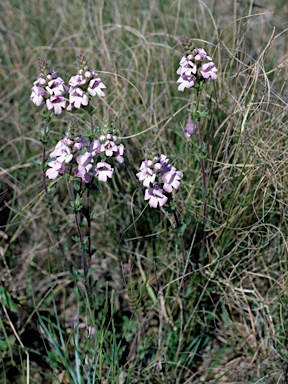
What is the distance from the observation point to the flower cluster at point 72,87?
6.23ft

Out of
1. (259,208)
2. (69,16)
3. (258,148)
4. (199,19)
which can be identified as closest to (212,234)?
(259,208)

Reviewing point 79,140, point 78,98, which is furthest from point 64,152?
point 78,98

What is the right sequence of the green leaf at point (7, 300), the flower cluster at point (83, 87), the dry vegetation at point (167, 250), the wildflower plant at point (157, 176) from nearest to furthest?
1. the wildflower plant at point (157, 176)
2. the flower cluster at point (83, 87)
3. the dry vegetation at point (167, 250)
4. the green leaf at point (7, 300)

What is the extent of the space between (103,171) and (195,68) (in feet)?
1.61

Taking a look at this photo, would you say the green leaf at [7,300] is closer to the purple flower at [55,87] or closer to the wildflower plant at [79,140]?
the wildflower plant at [79,140]

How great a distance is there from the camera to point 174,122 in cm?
277

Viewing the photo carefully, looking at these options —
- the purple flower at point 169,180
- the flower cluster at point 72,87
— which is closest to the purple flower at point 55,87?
the flower cluster at point 72,87

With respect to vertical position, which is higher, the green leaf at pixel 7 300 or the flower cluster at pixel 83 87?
the flower cluster at pixel 83 87

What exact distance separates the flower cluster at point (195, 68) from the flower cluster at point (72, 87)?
0.30m

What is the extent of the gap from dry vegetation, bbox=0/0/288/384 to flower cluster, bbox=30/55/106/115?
36 centimetres

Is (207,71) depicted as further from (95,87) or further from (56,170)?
(56,170)

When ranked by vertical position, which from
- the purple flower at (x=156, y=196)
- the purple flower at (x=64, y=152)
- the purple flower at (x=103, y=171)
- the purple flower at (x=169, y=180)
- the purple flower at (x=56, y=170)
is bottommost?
the purple flower at (x=156, y=196)

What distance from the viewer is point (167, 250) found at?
8.38ft

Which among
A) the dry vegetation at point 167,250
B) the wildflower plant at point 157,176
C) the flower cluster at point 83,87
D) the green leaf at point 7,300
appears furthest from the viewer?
the green leaf at point 7,300
